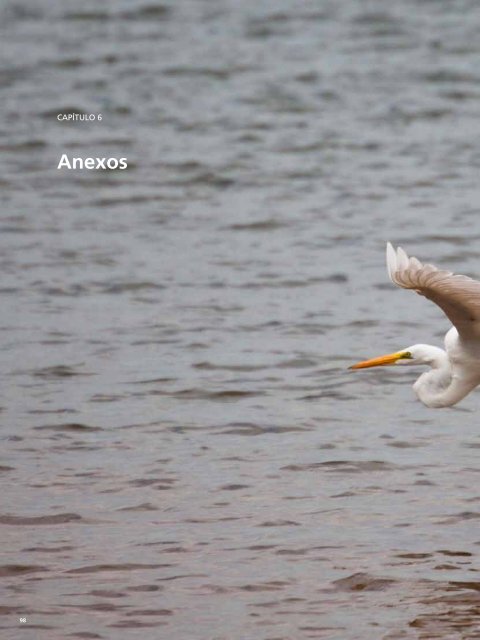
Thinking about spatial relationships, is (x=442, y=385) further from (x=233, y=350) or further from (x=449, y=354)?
(x=233, y=350)

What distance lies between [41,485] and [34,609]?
61.0 inches

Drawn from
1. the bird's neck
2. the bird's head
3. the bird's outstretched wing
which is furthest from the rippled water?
the bird's outstretched wing

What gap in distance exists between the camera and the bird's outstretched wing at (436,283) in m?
7.27

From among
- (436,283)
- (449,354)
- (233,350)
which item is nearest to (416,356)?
(449,354)

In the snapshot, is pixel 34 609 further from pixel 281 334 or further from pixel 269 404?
pixel 281 334

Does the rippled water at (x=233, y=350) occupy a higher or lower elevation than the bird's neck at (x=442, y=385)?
lower

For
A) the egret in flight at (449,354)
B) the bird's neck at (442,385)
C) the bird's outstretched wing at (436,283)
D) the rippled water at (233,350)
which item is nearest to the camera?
the rippled water at (233,350)

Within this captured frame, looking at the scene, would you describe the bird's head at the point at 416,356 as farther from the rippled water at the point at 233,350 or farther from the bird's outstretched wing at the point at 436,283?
the bird's outstretched wing at the point at 436,283

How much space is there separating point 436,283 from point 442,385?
4.04 ft

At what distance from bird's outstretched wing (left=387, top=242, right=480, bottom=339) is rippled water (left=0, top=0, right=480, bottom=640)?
43.8 inches

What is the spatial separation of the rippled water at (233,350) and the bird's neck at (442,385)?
0.39 metres

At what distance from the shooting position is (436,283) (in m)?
7.35

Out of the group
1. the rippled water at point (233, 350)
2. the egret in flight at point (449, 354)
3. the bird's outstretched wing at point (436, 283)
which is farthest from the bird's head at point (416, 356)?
the bird's outstretched wing at point (436, 283)

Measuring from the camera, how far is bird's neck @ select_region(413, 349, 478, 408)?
8359mm
